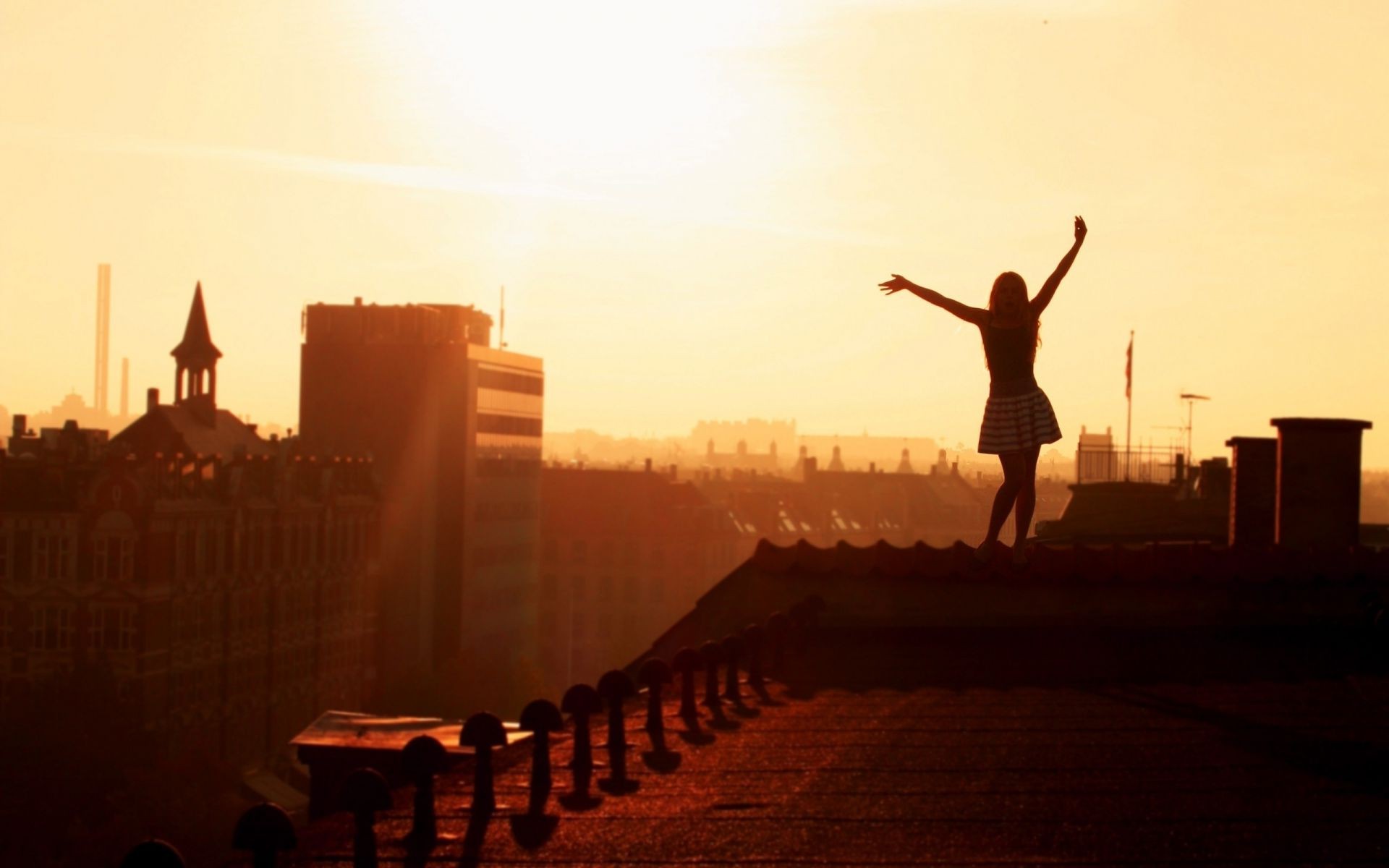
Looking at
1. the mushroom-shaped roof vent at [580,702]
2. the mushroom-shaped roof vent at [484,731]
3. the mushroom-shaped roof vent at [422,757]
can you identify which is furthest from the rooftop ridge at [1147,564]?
the mushroom-shaped roof vent at [422,757]

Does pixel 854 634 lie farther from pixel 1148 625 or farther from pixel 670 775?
pixel 670 775

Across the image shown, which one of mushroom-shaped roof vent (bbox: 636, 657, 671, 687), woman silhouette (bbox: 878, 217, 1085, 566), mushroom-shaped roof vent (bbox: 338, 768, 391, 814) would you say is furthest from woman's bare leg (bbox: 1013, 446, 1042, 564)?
mushroom-shaped roof vent (bbox: 636, 657, 671, 687)

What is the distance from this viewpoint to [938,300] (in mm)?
6094

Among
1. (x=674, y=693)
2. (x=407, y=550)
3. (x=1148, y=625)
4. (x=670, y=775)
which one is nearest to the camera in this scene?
(x=670, y=775)

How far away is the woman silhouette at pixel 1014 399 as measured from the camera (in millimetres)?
5902

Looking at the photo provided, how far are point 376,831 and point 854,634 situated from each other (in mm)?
8869

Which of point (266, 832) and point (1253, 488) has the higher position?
point (1253, 488)

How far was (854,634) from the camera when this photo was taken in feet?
61.6

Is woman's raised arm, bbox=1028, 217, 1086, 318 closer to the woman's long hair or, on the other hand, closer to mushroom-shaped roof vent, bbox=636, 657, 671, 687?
the woman's long hair

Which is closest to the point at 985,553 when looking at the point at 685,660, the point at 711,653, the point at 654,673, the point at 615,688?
the point at 615,688

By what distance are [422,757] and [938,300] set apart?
17.3 feet

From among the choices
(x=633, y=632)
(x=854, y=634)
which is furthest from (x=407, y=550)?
(x=854, y=634)

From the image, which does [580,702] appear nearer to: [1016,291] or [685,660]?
[685,660]

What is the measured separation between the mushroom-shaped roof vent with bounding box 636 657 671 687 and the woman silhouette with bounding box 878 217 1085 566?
724 cm
